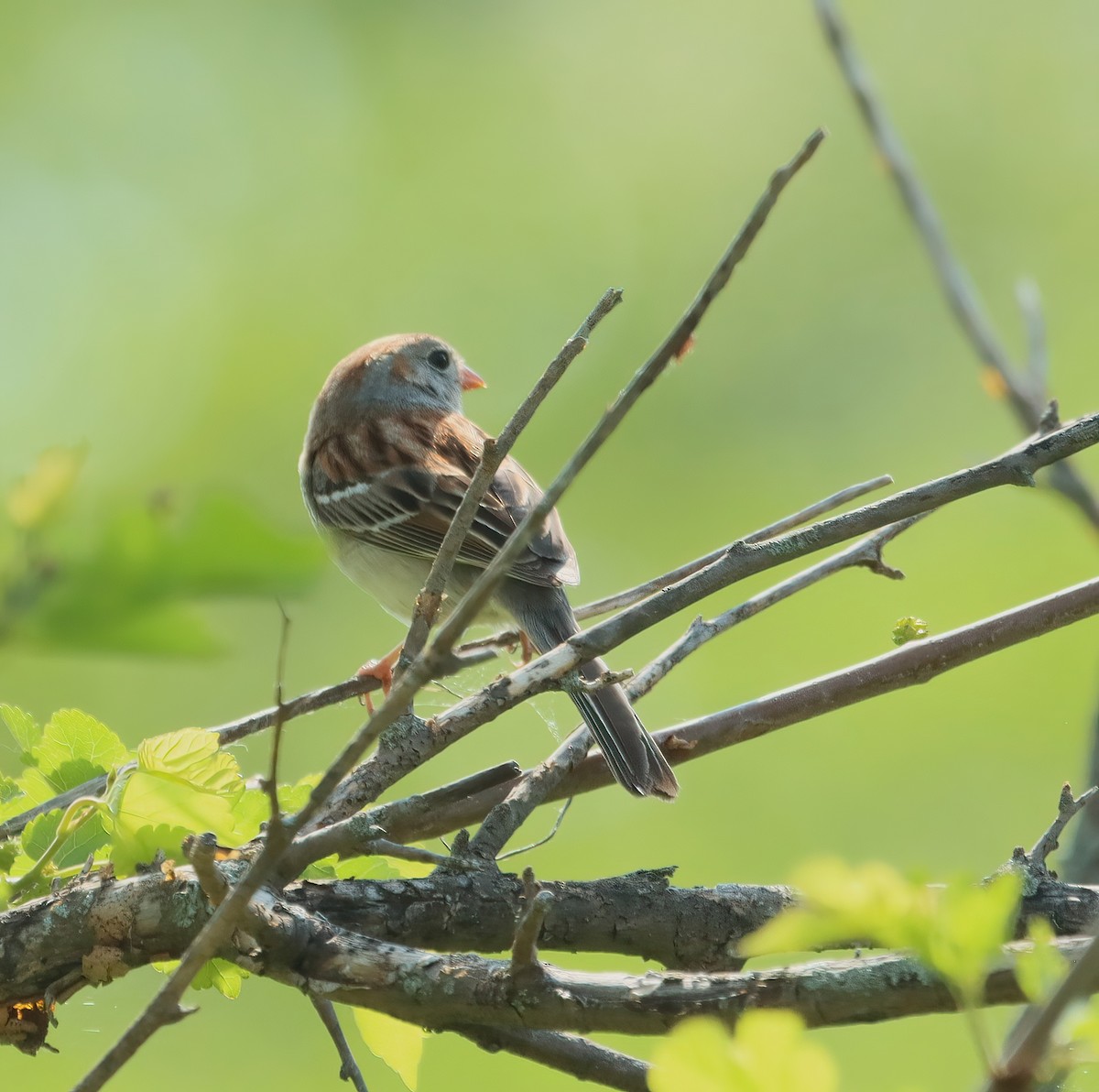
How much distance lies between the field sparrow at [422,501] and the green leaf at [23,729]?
4.00ft

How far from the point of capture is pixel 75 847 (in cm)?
199

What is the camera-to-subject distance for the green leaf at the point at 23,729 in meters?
1.89

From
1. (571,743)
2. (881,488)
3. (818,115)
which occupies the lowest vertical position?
(571,743)

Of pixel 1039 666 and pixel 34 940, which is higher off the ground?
pixel 34 940

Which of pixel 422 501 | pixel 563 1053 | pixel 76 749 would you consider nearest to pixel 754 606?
pixel 563 1053

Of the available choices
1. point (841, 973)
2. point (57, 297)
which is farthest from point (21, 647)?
point (57, 297)

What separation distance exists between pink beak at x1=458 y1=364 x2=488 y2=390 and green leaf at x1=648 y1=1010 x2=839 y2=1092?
5.03 metres

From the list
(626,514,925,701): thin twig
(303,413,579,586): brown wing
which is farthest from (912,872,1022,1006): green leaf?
(303,413,579,586): brown wing

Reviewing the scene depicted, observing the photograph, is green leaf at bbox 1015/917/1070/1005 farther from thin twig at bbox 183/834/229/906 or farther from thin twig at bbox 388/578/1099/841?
thin twig at bbox 388/578/1099/841

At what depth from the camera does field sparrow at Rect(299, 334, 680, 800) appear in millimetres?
3373

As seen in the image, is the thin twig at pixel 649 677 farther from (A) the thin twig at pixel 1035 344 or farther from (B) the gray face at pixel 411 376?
(B) the gray face at pixel 411 376

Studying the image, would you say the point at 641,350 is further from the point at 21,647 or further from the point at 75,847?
the point at 21,647

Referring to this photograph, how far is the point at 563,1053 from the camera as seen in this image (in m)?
1.66

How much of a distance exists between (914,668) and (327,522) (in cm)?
285
